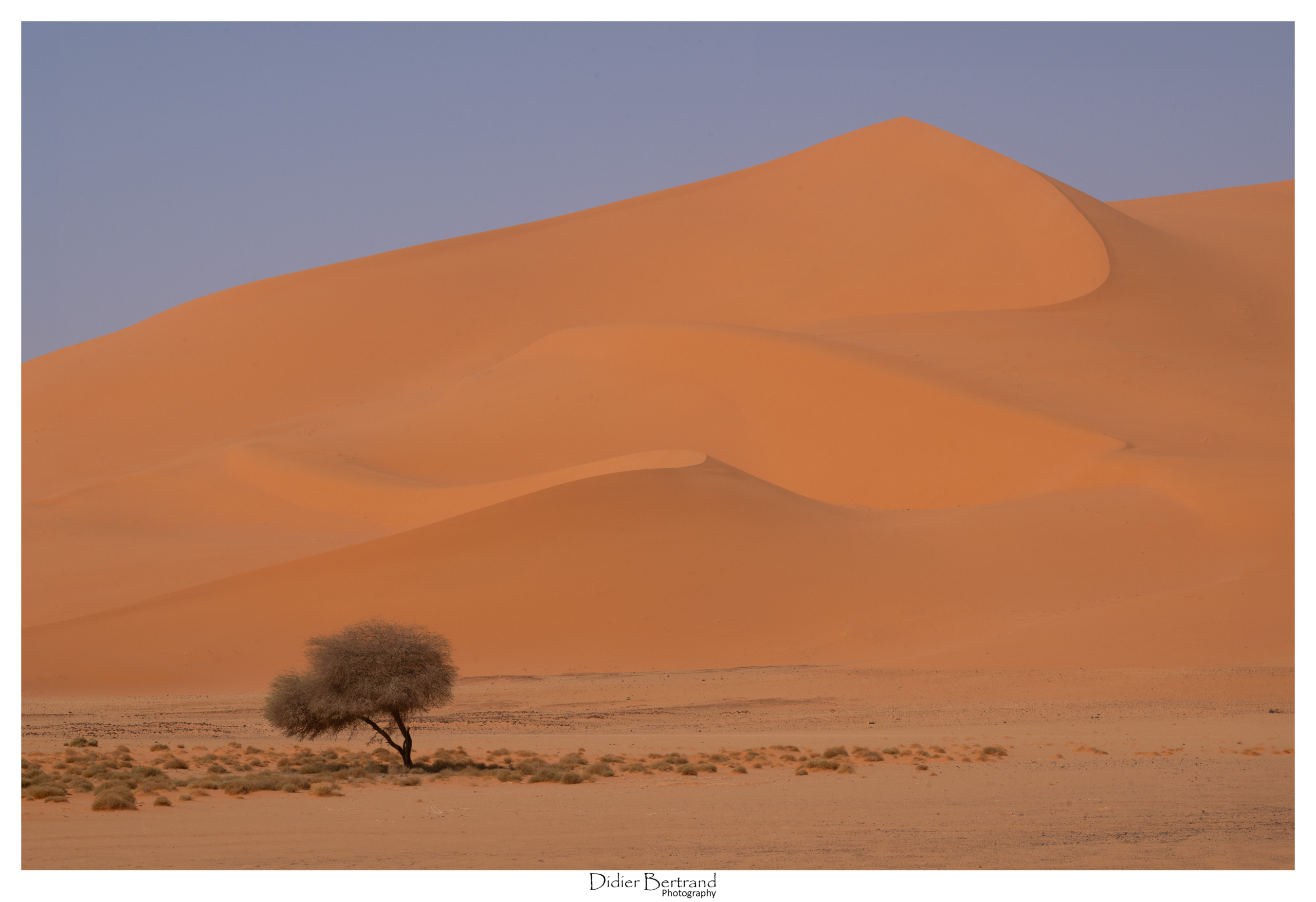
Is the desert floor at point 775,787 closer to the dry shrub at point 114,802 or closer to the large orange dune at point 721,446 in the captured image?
the dry shrub at point 114,802

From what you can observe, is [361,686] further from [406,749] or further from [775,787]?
[775,787]

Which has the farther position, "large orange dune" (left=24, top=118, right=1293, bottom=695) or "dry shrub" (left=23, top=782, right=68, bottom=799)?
"large orange dune" (left=24, top=118, right=1293, bottom=695)

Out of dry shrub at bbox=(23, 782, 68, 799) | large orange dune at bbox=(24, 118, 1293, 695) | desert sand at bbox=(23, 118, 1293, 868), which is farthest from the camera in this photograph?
large orange dune at bbox=(24, 118, 1293, 695)

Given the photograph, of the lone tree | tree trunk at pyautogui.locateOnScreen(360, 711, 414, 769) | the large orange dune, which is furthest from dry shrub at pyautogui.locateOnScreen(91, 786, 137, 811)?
the large orange dune

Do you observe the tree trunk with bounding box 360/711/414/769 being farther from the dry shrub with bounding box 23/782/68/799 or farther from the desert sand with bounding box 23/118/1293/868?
the dry shrub with bounding box 23/782/68/799

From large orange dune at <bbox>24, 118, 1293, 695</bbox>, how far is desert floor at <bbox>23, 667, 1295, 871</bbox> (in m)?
1.65

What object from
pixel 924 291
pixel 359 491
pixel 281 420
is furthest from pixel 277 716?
pixel 924 291

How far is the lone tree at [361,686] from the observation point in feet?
52.8

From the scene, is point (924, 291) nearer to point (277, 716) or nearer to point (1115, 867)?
point (277, 716)

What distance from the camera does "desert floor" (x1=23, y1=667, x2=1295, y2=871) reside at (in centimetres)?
1040

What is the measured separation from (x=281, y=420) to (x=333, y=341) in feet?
25.1

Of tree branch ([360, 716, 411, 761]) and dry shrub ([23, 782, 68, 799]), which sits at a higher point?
tree branch ([360, 716, 411, 761])

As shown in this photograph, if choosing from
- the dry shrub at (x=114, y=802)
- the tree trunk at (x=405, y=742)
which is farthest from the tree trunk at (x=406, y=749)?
the dry shrub at (x=114, y=802)

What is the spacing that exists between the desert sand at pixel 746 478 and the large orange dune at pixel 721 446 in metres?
0.13
